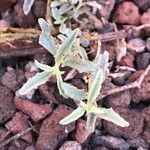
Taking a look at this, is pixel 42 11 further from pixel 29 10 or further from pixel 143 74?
pixel 143 74

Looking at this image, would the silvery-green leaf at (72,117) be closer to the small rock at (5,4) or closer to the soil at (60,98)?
the soil at (60,98)

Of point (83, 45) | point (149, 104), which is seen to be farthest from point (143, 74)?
point (83, 45)

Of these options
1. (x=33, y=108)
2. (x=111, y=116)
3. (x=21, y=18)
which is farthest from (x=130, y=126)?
(x=21, y=18)

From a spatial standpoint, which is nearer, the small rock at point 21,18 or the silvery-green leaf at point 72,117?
the silvery-green leaf at point 72,117

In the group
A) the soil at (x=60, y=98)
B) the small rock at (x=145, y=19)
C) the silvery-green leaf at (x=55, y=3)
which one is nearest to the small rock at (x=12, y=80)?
the soil at (x=60, y=98)

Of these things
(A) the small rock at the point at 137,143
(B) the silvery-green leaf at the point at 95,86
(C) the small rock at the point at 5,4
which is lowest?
(A) the small rock at the point at 137,143

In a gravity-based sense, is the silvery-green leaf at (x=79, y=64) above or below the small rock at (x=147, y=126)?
above
